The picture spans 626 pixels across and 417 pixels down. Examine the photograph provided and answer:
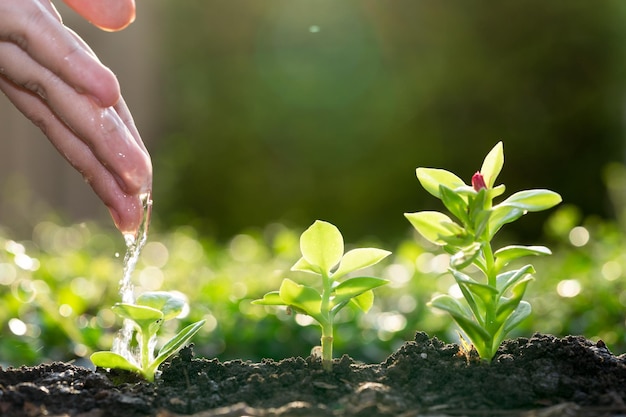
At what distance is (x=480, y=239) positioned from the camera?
1321 mm

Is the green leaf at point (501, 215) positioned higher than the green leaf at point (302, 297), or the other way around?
the green leaf at point (501, 215)

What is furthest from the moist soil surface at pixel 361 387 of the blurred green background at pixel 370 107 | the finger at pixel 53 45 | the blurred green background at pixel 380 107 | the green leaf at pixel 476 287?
the blurred green background at pixel 380 107

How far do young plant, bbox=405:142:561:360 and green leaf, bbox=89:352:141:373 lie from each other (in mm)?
584

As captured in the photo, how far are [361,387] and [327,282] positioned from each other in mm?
216

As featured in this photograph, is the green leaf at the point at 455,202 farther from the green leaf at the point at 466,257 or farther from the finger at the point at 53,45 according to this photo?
the finger at the point at 53,45

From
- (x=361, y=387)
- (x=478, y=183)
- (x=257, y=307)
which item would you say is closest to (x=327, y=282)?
(x=361, y=387)

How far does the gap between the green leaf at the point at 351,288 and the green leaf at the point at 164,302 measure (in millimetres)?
305

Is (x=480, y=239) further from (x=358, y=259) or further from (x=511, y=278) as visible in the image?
(x=358, y=259)

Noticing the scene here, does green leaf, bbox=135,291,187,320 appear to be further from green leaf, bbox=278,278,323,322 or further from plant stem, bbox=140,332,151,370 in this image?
green leaf, bbox=278,278,323,322

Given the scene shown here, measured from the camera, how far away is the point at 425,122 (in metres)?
7.70

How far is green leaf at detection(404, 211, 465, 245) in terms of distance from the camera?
4.24ft

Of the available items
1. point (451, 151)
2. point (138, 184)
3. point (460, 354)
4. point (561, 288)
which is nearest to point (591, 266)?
point (561, 288)

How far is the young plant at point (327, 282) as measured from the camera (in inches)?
51.9

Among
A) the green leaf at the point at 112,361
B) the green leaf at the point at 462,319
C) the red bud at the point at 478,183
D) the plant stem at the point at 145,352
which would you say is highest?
the red bud at the point at 478,183
